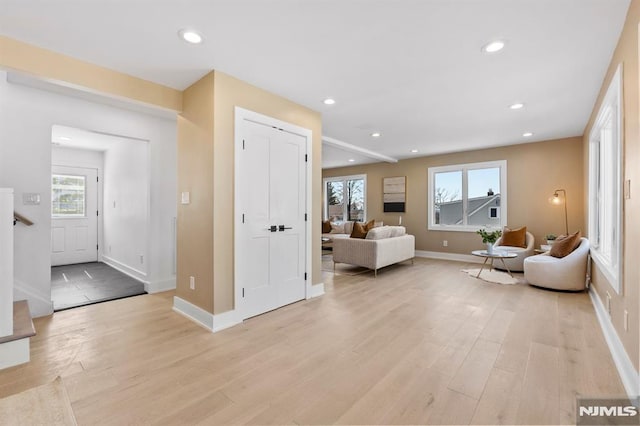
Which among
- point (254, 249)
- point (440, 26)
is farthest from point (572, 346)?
point (254, 249)

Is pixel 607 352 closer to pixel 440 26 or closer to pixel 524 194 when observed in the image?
pixel 440 26

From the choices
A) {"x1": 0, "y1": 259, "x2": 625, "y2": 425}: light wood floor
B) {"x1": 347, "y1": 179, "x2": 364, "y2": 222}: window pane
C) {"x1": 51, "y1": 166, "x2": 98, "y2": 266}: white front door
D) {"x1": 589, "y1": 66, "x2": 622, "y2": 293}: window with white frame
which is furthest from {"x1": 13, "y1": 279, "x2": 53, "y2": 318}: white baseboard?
{"x1": 347, "y1": 179, "x2": 364, "y2": 222}: window pane

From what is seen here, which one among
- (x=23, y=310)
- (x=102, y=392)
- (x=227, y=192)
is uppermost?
(x=227, y=192)

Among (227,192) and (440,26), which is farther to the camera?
(227,192)

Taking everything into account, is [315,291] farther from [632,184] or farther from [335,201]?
[335,201]

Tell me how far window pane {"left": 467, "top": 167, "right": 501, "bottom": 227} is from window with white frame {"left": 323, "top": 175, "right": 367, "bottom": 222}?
279 centimetres

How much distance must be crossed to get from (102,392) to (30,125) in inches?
122

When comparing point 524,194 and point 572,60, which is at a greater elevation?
point 572,60

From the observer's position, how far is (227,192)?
2959 mm

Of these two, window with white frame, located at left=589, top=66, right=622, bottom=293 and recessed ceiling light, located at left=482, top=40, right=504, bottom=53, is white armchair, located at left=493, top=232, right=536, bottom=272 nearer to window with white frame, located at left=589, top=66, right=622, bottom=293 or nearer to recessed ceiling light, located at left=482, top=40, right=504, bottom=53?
window with white frame, located at left=589, top=66, right=622, bottom=293

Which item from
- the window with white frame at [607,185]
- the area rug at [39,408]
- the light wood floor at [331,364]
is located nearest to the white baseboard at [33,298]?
the light wood floor at [331,364]

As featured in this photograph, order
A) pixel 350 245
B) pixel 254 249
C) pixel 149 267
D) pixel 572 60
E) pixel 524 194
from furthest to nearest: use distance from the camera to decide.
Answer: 1. pixel 524 194
2. pixel 350 245
3. pixel 149 267
4. pixel 254 249
5. pixel 572 60

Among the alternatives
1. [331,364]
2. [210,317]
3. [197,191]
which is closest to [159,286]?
[210,317]

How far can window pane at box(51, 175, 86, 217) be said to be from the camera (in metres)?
6.05
